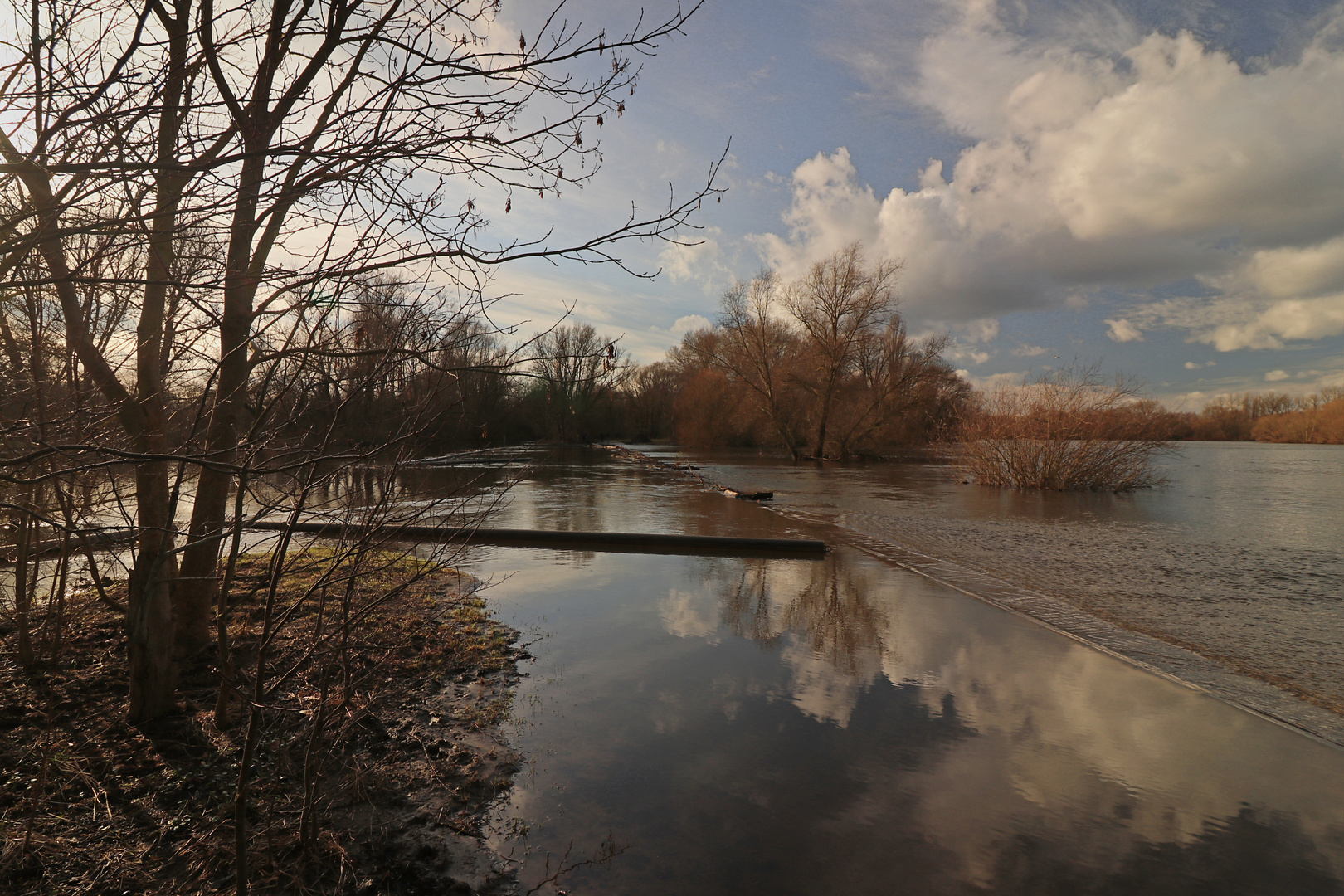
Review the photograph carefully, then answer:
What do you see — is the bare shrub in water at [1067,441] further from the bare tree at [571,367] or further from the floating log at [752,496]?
the bare tree at [571,367]

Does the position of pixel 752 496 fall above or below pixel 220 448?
below

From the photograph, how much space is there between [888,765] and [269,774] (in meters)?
3.10

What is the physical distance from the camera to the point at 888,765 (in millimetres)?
3553

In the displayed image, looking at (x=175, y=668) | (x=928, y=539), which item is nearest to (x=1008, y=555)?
(x=928, y=539)

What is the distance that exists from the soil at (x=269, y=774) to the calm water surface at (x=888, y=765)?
31 centimetres

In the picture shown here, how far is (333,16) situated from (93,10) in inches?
29.1

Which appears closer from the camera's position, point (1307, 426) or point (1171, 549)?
point (1171, 549)

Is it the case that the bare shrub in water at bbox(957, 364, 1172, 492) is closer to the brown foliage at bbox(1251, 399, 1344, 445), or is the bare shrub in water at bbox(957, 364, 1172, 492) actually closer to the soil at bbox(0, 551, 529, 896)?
the soil at bbox(0, 551, 529, 896)

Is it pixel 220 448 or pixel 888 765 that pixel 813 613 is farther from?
pixel 220 448

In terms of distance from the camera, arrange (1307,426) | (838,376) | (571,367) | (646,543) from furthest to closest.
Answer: (1307,426)
(838,376)
(646,543)
(571,367)

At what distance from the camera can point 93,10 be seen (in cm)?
226

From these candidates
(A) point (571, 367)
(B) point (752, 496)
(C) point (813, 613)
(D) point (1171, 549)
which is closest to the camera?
(A) point (571, 367)

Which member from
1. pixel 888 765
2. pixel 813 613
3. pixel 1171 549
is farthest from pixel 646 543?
pixel 1171 549

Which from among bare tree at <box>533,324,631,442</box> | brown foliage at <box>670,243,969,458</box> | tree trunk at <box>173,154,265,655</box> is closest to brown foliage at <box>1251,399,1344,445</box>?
brown foliage at <box>670,243,969,458</box>
